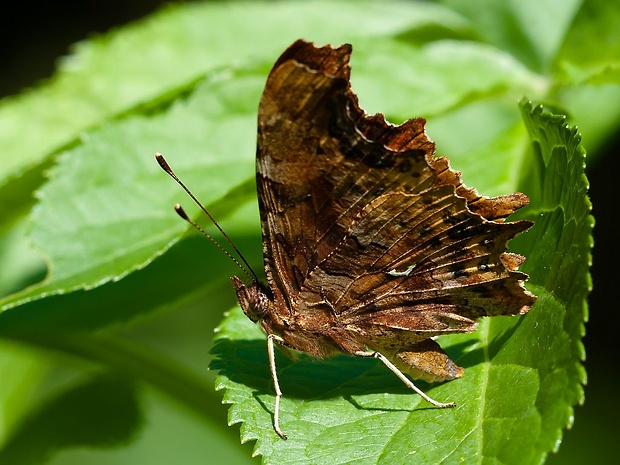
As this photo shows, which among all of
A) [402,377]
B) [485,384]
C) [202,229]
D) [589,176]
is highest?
[589,176]

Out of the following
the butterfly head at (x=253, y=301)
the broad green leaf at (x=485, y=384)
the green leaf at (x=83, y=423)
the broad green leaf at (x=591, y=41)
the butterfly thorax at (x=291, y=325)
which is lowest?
the broad green leaf at (x=485, y=384)

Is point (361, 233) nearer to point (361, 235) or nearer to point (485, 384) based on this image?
point (361, 235)

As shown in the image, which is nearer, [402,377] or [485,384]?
[485,384]

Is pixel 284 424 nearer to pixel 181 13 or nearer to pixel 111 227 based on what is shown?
pixel 111 227

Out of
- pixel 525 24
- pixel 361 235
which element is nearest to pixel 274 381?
pixel 361 235

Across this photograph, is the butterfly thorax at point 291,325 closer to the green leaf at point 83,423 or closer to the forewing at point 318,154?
the forewing at point 318,154

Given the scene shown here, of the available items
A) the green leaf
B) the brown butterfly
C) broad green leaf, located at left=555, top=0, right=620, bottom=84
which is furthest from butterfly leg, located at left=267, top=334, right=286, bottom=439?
broad green leaf, located at left=555, top=0, right=620, bottom=84

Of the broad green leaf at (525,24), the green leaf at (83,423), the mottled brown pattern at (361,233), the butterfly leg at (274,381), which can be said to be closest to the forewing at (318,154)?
the mottled brown pattern at (361,233)

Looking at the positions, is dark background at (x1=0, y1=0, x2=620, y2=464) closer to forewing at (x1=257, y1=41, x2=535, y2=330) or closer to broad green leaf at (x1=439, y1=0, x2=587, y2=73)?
broad green leaf at (x1=439, y1=0, x2=587, y2=73)
